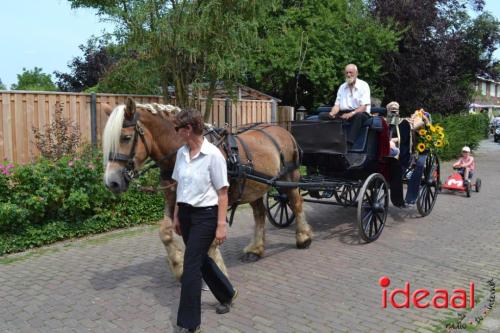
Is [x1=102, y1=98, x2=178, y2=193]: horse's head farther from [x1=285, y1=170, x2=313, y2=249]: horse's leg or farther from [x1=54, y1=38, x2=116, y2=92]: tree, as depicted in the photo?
[x1=54, y1=38, x2=116, y2=92]: tree

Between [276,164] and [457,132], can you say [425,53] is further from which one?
[276,164]

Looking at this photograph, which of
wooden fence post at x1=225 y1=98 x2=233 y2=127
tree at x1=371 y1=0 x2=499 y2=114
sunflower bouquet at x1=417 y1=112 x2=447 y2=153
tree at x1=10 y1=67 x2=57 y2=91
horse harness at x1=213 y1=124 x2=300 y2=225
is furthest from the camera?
tree at x1=10 y1=67 x2=57 y2=91

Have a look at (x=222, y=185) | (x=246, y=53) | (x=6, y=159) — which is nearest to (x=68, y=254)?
(x=6, y=159)

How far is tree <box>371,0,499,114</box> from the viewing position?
1842 cm

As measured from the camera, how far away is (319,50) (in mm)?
15719

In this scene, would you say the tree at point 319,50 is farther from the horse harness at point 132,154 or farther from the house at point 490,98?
the house at point 490,98

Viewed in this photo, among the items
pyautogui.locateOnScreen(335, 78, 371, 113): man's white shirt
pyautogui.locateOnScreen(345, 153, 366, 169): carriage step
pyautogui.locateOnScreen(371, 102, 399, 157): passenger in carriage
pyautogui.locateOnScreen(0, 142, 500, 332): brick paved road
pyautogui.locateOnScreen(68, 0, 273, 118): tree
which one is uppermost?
pyautogui.locateOnScreen(68, 0, 273, 118): tree

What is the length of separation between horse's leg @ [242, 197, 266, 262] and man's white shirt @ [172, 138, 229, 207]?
2.48 meters

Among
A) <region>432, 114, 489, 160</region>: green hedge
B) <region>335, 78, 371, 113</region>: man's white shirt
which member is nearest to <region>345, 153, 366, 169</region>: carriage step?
<region>335, 78, 371, 113</region>: man's white shirt

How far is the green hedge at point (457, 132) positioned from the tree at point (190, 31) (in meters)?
12.6

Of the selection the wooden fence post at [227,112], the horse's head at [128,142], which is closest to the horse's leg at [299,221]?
the horse's head at [128,142]

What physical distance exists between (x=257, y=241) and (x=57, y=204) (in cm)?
309

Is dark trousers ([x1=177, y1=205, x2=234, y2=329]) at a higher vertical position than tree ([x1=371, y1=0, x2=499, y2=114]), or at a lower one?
lower

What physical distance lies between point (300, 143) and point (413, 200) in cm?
243
